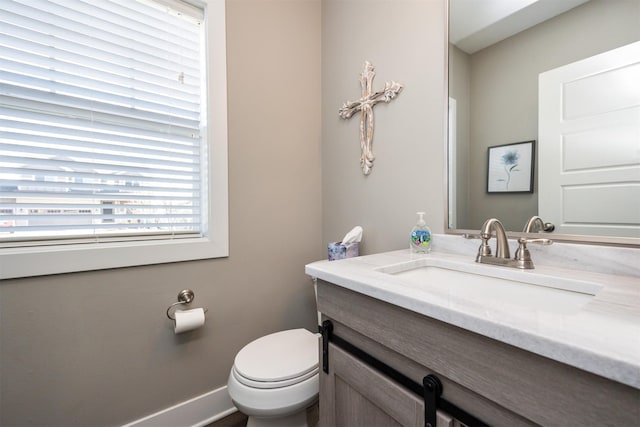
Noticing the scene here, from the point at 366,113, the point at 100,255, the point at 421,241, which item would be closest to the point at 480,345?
the point at 421,241

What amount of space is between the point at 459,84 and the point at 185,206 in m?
1.35

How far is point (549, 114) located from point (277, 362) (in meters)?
1.29

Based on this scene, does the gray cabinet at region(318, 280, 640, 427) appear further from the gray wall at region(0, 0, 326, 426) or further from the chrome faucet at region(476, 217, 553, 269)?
the gray wall at region(0, 0, 326, 426)

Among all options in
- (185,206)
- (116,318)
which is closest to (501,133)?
(185,206)

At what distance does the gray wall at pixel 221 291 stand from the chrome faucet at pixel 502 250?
106 cm

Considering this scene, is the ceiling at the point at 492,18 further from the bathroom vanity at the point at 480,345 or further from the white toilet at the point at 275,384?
the white toilet at the point at 275,384

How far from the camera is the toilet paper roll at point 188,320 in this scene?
3.99ft

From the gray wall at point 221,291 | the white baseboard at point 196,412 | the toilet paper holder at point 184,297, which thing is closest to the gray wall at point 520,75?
the gray wall at point 221,291

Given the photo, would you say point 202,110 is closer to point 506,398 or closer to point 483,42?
point 483,42

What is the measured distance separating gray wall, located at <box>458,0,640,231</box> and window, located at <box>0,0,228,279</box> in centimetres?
116

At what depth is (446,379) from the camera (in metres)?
0.55

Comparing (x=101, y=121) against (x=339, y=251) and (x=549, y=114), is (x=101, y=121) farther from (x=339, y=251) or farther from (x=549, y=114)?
(x=549, y=114)

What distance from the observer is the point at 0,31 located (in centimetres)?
96

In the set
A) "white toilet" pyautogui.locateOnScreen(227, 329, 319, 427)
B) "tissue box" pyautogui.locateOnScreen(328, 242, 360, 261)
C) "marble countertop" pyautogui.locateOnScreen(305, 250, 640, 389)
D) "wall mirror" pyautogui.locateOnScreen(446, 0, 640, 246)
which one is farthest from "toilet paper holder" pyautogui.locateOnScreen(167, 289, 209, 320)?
"wall mirror" pyautogui.locateOnScreen(446, 0, 640, 246)
